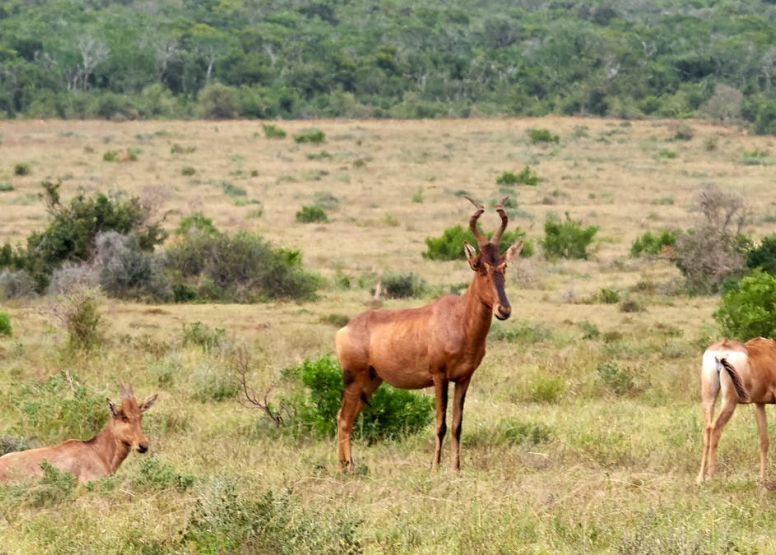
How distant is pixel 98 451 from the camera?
24.7 ft

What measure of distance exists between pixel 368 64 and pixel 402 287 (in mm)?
51905

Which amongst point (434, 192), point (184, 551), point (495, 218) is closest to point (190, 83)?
point (434, 192)

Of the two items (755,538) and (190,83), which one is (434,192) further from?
(190,83)

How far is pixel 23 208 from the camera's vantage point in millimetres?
27219

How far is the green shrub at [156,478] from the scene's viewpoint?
7.00 meters

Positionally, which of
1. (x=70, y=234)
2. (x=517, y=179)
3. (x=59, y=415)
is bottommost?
(x=517, y=179)

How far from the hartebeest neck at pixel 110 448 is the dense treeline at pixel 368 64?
48842mm

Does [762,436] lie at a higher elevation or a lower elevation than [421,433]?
higher

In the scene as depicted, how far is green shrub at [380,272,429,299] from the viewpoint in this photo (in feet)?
58.4

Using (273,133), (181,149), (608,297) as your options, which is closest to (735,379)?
(608,297)

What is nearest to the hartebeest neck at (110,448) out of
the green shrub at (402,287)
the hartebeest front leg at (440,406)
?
the hartebeest front leg at (440,406)

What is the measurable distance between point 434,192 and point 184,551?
90.5 feet

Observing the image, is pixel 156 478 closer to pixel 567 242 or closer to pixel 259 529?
pixel 259 529

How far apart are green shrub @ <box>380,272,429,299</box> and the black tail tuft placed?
1030cm
